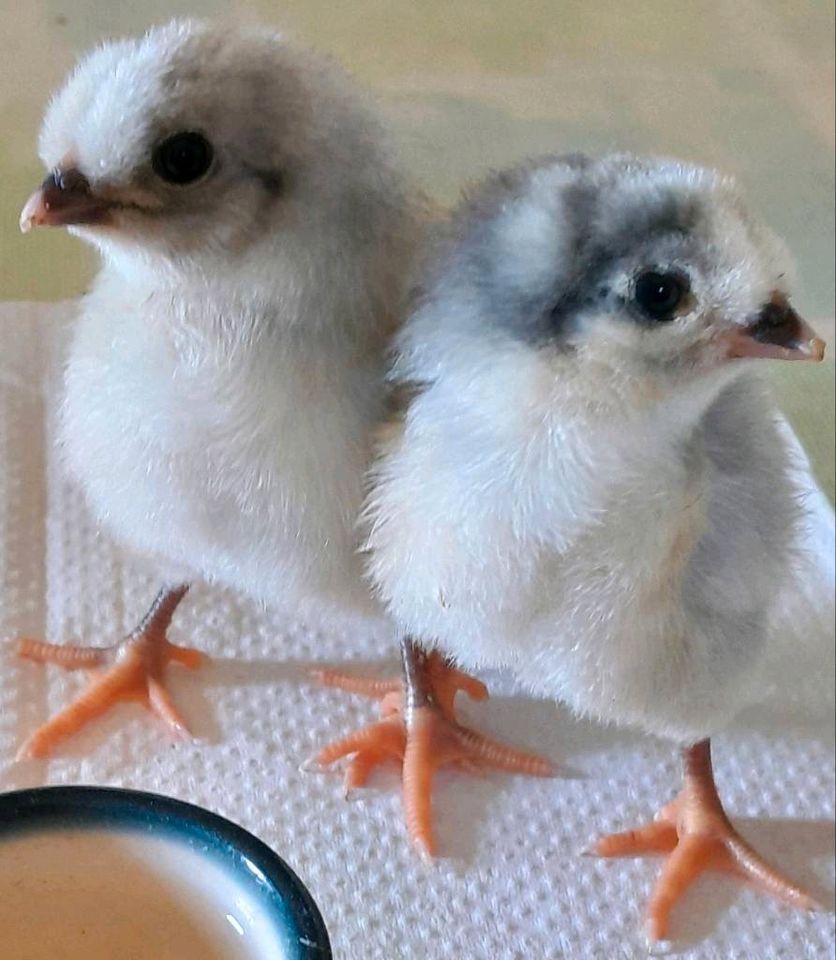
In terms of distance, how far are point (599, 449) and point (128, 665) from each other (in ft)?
1.28

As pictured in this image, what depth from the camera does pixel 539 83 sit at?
34.7 inches

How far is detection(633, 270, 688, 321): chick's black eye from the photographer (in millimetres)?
542

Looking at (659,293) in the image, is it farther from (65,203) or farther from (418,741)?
(418,741)

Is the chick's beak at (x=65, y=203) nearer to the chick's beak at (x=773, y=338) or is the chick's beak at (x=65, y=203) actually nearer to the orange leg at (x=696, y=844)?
the chick's beak at (x=773, y=338)

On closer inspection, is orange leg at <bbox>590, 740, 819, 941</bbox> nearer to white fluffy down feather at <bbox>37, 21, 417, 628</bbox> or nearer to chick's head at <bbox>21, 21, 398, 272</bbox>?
white fluffy down feather at <bbox>37, 21, 417, 628</bbox>

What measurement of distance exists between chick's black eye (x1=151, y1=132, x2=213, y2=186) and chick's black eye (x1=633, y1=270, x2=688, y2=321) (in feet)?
0.66

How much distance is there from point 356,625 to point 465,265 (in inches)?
12.9

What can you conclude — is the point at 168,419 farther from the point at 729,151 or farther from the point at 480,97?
the point at 729,151

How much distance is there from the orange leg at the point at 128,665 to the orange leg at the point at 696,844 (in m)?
0.30

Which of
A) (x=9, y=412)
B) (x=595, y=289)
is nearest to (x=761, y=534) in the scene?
(x=595, y=289)

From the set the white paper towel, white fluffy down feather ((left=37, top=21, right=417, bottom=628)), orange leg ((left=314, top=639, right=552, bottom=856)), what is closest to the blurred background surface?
white fluffy down feather ((left=37, top=21, right=417, bottom=628))

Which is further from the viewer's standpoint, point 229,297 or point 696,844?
point 696,844

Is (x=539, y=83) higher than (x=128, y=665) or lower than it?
higher

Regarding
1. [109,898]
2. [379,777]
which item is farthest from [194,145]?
[379,777]
